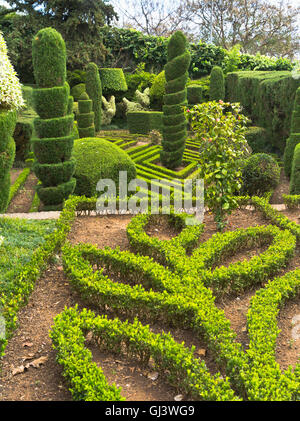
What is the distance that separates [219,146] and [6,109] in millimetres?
3675

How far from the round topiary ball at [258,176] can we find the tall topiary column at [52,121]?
4.98 m

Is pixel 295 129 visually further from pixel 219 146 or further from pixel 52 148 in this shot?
pixel 52 148

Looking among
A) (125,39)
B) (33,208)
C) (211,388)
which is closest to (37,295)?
(211,388)

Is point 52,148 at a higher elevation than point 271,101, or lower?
lower

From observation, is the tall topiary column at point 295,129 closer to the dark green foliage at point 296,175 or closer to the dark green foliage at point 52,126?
the dark green foliage at point 296,175

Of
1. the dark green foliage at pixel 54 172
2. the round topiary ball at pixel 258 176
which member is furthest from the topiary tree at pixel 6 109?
the round topiary ball at pixel 258 176

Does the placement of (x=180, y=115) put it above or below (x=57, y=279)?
above

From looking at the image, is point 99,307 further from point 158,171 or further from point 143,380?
point 158,171

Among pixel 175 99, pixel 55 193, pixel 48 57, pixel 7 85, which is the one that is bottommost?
pixel 55 193

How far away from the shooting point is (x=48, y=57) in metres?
8.84

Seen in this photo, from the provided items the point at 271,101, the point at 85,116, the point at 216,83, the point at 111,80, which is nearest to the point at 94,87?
the point at 85,116

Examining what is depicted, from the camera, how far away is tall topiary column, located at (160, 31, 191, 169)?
14016mm
